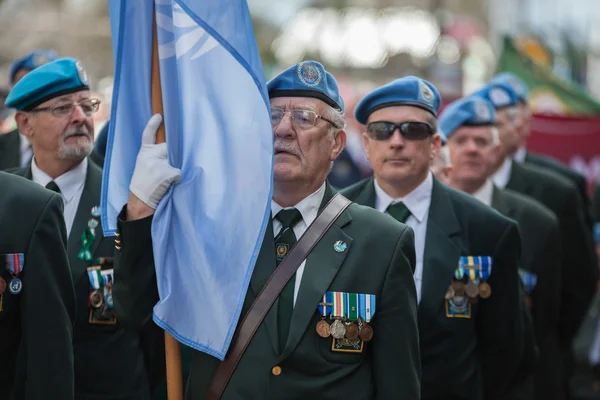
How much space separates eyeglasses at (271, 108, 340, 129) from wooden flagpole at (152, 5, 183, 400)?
513 mm

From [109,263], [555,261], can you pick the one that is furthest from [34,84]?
[555,261]

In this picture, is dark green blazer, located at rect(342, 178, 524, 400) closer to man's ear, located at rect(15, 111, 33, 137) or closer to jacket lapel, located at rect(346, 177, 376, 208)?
jacket lapel, located at rect(346, 177, 376, 208)

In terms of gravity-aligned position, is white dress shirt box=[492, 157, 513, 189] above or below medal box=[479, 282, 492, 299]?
above

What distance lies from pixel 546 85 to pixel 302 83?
9.09 metres

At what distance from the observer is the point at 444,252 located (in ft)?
20.1

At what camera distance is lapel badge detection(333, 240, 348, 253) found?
183 inches

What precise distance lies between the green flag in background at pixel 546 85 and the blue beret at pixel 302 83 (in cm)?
861

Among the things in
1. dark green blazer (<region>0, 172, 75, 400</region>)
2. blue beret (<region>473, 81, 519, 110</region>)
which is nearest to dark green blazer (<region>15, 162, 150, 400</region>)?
dark green blazer (<region>0, 172, 75, 400</region>)

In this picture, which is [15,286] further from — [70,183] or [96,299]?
[70,183]

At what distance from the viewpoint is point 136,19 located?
15.1 ft

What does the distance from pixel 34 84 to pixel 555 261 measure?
3631 millimetres

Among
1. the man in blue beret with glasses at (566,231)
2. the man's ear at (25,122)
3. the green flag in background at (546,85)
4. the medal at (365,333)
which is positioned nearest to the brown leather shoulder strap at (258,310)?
the medal at (365,333)

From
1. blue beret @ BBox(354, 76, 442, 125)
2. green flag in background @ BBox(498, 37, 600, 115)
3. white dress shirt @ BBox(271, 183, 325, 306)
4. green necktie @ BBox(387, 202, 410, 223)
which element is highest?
green flag in background @ BBox(498, 37, 600, 115)

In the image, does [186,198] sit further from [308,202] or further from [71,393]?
[71,393]
